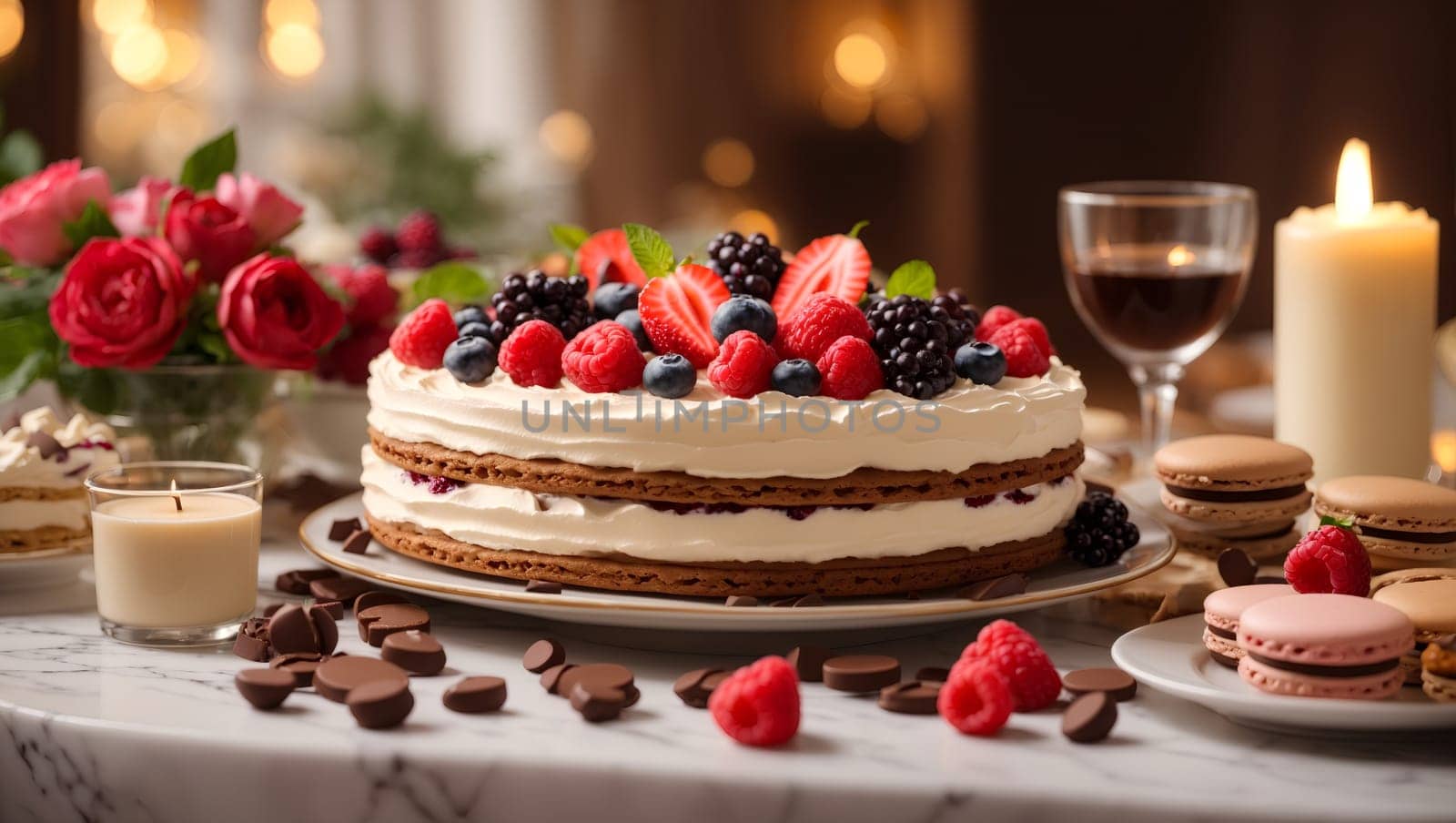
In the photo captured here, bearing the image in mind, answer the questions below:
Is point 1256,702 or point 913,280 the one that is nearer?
point 1256,702

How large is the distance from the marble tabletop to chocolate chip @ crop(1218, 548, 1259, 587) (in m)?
0.35

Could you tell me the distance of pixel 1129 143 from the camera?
6.50m

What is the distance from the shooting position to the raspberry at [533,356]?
6.47 ft

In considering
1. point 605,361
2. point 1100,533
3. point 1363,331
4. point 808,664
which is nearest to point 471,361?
point 605,361

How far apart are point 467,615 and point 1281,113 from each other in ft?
16.8

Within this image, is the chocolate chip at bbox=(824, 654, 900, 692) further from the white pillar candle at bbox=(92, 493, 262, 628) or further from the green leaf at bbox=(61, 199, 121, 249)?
the green leaf at bbox=(61, 199, 121, 249)

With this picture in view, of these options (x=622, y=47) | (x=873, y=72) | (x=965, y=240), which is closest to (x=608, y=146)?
(x=622, y=47)

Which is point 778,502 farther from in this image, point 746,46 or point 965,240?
point 746,46

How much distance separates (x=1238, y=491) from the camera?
2119mm

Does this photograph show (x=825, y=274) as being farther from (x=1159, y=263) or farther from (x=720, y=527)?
(x=1159, y=263)

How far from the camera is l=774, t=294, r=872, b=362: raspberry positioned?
1.92 metres

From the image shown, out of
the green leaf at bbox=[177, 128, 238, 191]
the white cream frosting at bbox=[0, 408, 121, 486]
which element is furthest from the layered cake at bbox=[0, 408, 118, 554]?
the green leaf at bbox=[177, 128, 238, 191]

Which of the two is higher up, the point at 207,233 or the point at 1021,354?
the point at 207,233

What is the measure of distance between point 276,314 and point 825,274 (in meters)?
0.90
